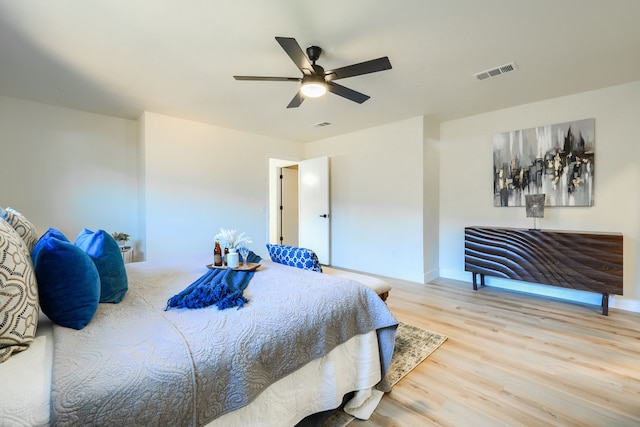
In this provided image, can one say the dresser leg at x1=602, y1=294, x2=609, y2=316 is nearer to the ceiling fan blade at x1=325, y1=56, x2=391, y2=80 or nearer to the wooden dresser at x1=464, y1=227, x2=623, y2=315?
the wooden dresser at x1=464, y1=227, x2=623, y2=315

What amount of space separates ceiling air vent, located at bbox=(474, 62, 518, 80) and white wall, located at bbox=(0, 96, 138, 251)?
15.5 ft

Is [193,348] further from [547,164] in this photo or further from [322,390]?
[547,164]

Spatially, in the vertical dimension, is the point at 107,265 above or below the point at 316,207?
below

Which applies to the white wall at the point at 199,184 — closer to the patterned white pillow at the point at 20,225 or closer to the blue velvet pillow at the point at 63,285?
the patterned white pillow at the point at 20,225

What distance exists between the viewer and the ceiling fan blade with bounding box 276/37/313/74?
6.15ft

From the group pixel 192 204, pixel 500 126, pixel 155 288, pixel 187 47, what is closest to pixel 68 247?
pixel 155 288

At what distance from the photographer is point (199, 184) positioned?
14.7 feet

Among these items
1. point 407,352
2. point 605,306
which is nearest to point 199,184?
point 407,352

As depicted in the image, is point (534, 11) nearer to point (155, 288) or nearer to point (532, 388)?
point (532, 388)

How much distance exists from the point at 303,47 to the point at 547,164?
11.1ft

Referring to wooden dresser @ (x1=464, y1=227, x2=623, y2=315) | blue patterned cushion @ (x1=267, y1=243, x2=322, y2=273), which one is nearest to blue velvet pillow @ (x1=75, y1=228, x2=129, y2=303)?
blue patterned cushion @ (x1=267, y1=243, x2=322, y2=273)

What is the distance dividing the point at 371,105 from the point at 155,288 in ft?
10.6

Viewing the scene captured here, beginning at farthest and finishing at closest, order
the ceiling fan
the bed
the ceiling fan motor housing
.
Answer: the ceiling fan motor housing, the ceiling fan, the bed

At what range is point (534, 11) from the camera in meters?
1.96
